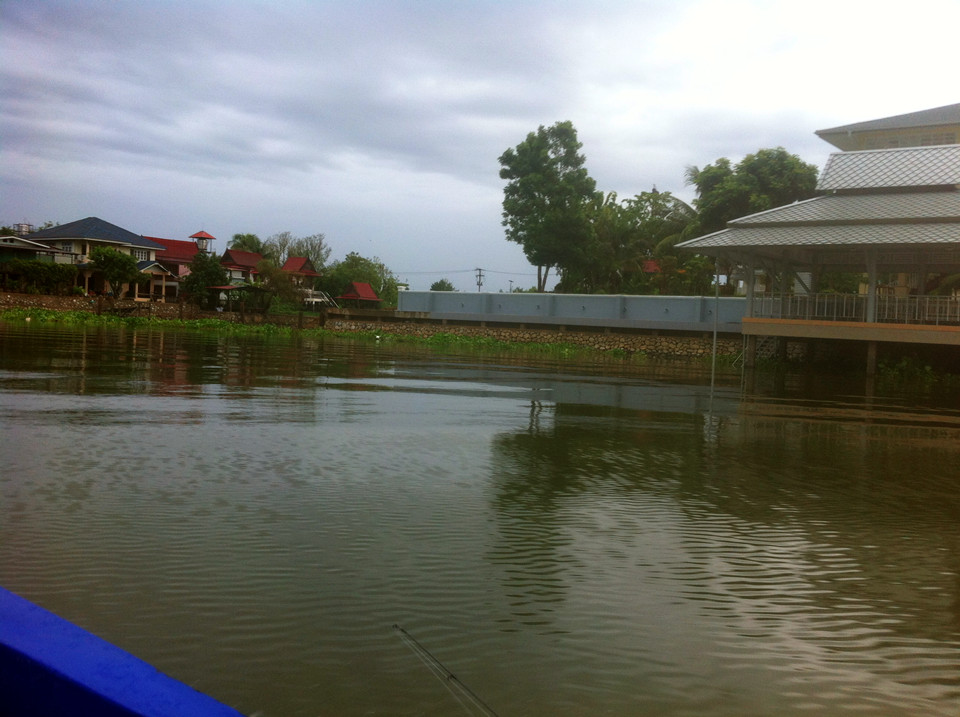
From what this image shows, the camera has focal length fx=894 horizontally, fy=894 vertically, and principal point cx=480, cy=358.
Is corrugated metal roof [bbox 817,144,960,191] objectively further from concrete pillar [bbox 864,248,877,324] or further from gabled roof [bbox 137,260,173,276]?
gabled roof [bbox 137,260,173,276]

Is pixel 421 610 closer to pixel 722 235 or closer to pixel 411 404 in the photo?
pixel 411 404

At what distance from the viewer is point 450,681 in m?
3.51

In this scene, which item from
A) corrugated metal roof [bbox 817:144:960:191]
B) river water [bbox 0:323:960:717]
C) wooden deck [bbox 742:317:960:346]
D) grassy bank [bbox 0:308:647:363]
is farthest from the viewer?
grassy bank [bbox 0:308:647:363]

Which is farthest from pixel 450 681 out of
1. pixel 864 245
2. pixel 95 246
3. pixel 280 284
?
pixel 95 246

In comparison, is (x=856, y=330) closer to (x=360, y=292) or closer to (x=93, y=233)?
(x=360, y=292)

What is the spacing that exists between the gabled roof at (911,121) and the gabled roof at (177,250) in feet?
183

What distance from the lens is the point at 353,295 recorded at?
68.2 meters

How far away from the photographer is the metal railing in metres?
24.6

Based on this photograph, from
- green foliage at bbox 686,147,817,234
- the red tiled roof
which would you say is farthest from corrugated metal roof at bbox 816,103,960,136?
the red tiled roof

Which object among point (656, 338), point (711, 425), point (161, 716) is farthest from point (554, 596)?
point (656, 338)

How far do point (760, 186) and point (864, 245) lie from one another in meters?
18.9

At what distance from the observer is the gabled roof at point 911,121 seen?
3466cm

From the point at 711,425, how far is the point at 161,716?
11.3 metres

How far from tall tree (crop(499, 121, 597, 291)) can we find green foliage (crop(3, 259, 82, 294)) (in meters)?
28.3
